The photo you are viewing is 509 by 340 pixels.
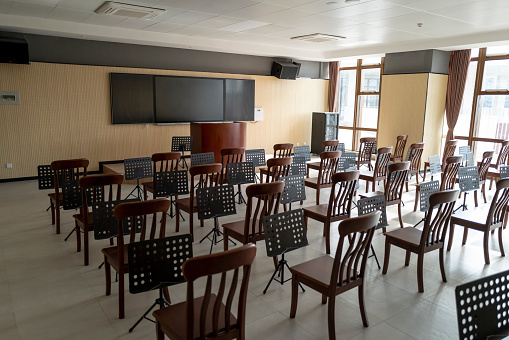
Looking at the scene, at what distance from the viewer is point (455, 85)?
378 inches

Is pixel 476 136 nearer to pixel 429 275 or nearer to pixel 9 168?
pixel 429 275

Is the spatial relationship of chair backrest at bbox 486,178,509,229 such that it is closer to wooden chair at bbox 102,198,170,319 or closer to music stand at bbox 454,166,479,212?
music stand at bbox 454,166,479,212

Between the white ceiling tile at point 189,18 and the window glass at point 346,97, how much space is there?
21.8 feet

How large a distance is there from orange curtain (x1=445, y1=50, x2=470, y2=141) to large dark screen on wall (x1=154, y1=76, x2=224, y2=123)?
6.01 m

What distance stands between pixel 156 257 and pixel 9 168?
22.8 ft

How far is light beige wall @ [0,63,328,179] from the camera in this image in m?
7.80

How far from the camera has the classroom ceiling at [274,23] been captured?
5859 millimetres

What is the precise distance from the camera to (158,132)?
9.61m

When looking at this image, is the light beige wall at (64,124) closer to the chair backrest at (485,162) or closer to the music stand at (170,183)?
the music stand at (170,183)

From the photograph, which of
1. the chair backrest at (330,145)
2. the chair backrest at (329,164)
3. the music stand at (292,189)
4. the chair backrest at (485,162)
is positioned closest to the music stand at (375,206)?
the music stand at (292,189)

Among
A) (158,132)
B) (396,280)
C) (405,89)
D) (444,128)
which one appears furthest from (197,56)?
(396,280)

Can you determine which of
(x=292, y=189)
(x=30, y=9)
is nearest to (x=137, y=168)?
(x=292, y=189)

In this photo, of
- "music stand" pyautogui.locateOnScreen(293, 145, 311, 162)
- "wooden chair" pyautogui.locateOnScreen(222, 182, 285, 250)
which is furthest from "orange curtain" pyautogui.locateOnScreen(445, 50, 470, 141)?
"wooden chair" pyautogui.locateOnScreen(222, 182, 285, 250)

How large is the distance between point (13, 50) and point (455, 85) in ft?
33.0
